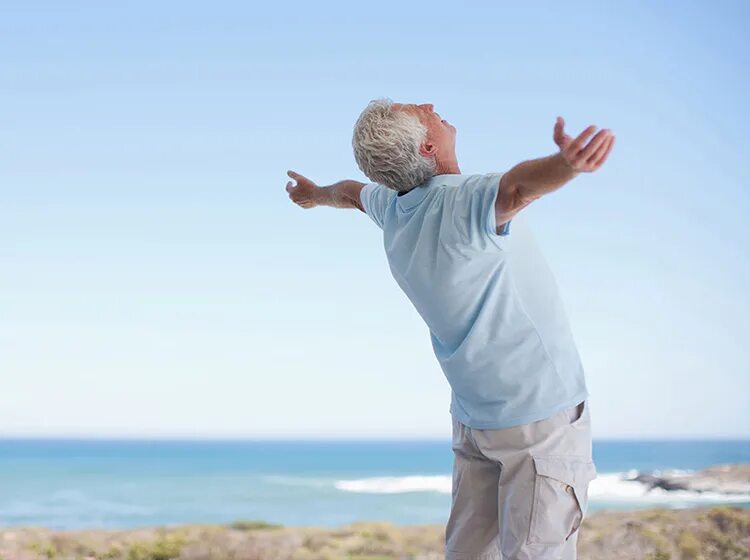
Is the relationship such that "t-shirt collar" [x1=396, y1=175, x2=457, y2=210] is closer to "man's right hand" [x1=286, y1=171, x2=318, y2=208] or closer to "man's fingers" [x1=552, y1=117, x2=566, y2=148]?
"man's fingers" [x1=552, y1=117, x2=566, y2=148]

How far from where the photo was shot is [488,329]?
1.58m

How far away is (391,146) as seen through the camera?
155 cm

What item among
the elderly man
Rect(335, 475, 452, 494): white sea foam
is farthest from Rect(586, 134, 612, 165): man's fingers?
Rect(335, 475, 452, 494): white sea foam

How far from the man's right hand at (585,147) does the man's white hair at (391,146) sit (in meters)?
0.34

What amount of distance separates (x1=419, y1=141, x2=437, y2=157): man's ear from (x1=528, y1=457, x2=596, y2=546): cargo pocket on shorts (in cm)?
53

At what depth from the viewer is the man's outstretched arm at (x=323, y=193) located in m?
2.02

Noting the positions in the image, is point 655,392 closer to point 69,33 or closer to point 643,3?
point 643,3

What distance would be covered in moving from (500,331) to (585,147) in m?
0.43

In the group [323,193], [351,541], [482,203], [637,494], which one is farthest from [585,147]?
[637,494]

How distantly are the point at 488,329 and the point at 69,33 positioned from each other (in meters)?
4.93

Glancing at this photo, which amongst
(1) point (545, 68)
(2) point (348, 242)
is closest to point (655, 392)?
(2) point (348, 242)

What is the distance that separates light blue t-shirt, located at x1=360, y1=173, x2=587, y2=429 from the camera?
153cm

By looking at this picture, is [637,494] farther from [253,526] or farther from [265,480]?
[265,480]

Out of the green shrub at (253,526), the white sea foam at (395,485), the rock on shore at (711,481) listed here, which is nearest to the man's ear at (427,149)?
the green shrub at (253,526)
